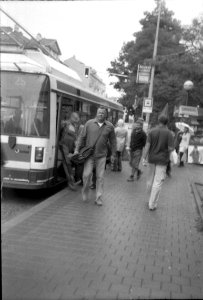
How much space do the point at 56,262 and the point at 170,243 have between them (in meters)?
1.98

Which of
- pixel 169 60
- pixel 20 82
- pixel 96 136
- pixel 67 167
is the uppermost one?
pixel 169 60

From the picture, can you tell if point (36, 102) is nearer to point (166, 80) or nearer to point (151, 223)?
point (151, 223)

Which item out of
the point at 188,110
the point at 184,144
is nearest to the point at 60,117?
the point at 184,144

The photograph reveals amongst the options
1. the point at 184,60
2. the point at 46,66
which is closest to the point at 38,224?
the point at 46,66

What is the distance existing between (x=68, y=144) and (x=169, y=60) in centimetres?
1846

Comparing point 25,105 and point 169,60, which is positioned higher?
point 169,60

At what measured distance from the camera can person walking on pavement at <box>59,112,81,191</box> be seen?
33.7 feet

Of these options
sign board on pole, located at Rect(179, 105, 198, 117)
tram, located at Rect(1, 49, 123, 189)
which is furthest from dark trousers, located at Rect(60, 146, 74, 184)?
sign board on pole, located at Rect(179, 105, 198, 117)

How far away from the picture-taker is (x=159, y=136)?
880 centimetres

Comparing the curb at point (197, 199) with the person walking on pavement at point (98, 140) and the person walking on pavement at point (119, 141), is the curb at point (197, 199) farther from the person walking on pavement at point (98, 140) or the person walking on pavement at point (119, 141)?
the person walking on pavement at point (119, 141)

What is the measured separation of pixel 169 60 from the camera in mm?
27375

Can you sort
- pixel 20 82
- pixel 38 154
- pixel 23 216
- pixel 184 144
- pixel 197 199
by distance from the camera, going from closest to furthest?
pixel 23 216 → pixel 38 154 → pixel 20 82 → pixel 197 199 → pixel 184 144

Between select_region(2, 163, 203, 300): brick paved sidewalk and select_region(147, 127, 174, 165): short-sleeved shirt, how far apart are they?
0.97 m

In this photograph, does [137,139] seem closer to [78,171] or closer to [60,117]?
[78,171]
